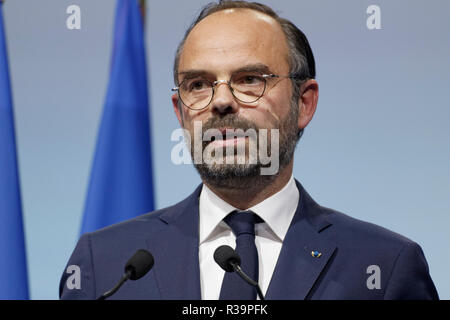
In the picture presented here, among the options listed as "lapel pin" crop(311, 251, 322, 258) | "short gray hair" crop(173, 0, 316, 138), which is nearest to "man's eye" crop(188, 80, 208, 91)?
"short gray hair" crop(173, 0, 316, 138)

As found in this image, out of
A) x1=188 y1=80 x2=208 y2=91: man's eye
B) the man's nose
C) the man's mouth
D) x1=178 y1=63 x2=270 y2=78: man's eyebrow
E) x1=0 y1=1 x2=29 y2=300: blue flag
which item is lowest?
x1=0 y1=1 x2=29 y2=300: blue flag

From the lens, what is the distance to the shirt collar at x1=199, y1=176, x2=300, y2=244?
5.73 ft

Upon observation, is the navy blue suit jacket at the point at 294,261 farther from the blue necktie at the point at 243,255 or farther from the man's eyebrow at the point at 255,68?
the man's eyebrow at the point at 255,68

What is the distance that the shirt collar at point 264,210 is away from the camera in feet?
5.73

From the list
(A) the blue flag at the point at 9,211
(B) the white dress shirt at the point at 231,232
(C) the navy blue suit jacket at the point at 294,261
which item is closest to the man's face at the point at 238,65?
(B) the white dress shirt at the point at 231,232

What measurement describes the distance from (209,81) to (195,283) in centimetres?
59

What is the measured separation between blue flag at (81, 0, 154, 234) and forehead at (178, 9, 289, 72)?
3.44 feet

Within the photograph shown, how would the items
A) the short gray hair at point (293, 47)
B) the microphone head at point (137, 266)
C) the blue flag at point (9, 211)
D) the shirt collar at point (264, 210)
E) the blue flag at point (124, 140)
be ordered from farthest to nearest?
1. the blue flag at point (124, 140)
2. the blue flag at point (9, 211)
3. the short gray hair at point (293, 47)
4. the shirt collar at point (264, 210)
5. the microphone head at point (137, 266)

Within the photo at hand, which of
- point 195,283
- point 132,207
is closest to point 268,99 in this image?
point 195,283

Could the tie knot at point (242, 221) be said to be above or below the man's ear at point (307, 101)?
below

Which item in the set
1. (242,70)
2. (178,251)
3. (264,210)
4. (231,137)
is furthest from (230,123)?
(178,251)

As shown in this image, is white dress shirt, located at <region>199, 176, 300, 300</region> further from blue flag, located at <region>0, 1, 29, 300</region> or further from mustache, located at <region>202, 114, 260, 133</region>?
blue flag, located at <region>0, 1, 29, 300</region>

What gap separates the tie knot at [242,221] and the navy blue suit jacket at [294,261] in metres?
0.10
